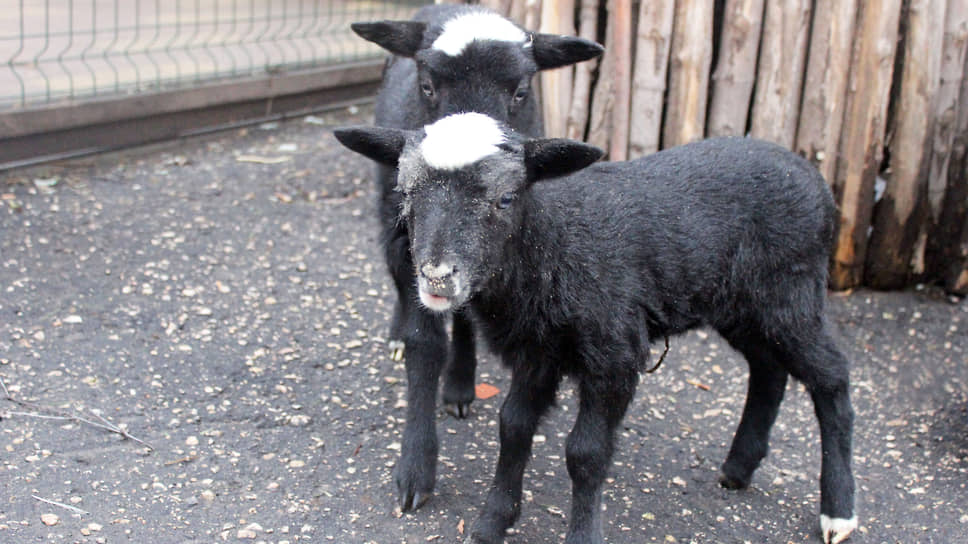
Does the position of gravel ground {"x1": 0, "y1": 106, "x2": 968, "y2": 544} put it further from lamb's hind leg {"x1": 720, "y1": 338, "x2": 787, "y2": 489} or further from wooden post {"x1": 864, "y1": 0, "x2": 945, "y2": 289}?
wooden post {"x1": 864, "y1": 0, "x2": 945, "y2": 289}

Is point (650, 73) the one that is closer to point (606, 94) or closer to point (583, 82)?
point (606, 94)

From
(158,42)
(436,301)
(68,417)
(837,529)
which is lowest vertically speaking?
(837,529)

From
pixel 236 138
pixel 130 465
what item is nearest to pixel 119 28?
pixel 236 138

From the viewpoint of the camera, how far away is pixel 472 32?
4.84 meters

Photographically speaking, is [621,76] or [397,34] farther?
[621,76]

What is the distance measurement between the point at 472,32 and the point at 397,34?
0.54 metres

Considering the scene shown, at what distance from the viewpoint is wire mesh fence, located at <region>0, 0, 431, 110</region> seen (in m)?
8.02

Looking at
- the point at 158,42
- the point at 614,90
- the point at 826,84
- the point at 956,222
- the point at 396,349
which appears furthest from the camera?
the point at 158,42

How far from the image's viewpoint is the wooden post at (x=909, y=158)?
20.4ft

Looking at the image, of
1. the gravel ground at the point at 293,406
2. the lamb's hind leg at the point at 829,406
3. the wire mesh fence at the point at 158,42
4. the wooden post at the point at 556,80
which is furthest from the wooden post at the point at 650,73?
the wire mesh fence at the point at 158,42

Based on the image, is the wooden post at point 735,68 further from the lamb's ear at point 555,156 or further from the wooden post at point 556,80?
the lamb's ear at point 555,156

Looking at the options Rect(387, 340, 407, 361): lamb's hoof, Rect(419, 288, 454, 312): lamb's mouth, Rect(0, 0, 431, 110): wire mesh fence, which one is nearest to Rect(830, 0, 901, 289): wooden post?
Rect(387, 340, 407, 361): lamb's hoof

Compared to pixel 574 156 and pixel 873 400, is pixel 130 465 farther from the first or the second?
pixel 873 400

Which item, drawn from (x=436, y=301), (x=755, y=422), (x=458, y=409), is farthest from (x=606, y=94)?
(x=436, y=301)
